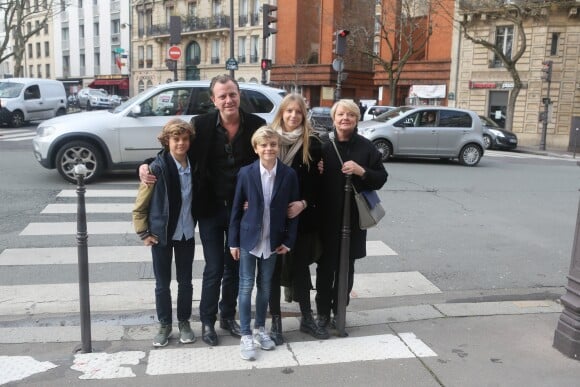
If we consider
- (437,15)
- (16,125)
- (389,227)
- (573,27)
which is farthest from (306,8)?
(389,227)

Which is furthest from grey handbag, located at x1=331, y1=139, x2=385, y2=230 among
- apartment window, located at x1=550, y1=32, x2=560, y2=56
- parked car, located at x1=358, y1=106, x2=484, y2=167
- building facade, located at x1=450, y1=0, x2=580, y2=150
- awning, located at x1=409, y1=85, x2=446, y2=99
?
awning, located at x1=409, y1=85, x2=446, y2=99

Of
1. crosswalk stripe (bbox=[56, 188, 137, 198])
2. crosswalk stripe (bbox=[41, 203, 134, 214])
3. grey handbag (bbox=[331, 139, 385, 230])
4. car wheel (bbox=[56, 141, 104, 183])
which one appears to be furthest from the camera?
car wheel (bbox=[56, 141, 104, 183])

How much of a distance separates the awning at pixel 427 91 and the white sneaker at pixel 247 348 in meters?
32.8

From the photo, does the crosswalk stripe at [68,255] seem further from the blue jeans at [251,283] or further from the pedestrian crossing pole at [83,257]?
the blue jeans at [251,283]

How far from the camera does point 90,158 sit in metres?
9.45

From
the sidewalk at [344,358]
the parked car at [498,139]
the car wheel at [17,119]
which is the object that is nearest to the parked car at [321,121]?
the sidewalk at [344,358]

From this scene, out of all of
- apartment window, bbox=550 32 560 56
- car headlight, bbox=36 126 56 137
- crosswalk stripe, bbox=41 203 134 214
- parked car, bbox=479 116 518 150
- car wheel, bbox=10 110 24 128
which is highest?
apartment window, bbox=550 32 560 56

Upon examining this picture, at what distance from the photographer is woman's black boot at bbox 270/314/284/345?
3909mm

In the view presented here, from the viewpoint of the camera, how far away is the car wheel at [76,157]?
928 cm

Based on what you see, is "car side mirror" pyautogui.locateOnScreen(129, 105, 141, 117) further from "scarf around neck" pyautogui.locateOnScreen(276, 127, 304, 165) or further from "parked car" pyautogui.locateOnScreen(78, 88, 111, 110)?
"parked car" pyautogui.locateOnScreen(78, 88, 111, 110)

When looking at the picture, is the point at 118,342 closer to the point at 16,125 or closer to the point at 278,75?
the point at 16,125

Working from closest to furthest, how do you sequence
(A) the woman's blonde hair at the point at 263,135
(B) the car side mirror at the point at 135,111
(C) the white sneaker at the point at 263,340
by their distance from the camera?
(A) the woman's blonde hair at the point at 263,135 < (C) the white sneaker at the point at 263,340 < (B) the car side mirror at the point at 135,111

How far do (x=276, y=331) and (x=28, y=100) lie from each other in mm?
21506

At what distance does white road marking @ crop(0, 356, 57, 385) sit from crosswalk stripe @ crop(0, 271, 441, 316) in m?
0.95
